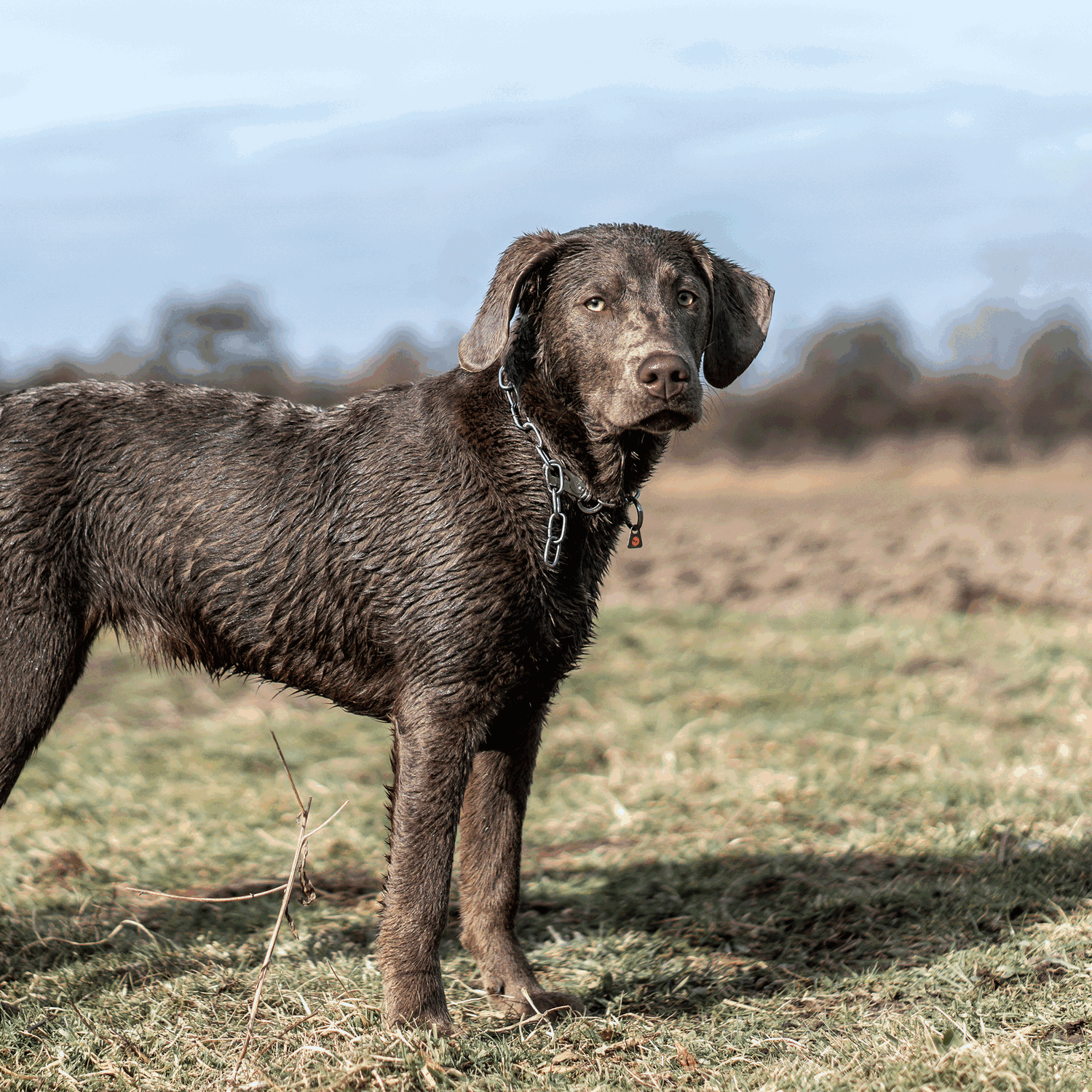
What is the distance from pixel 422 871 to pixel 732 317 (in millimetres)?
2193

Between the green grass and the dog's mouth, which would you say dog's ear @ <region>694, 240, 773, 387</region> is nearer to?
the dog's mouth

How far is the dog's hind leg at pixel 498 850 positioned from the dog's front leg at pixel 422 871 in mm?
398

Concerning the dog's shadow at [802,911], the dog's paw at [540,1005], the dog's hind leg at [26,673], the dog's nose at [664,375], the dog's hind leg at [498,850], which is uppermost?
the dog's nose at [664,375]

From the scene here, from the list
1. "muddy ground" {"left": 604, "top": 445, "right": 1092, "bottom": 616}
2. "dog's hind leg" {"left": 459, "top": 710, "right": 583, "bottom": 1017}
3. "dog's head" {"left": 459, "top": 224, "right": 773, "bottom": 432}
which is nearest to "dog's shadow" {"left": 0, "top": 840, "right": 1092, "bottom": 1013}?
"dog's hind leg" {"left": 459, "top": 710, "right": 583, "bottom": 1017}

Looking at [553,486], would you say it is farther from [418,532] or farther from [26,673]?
[26,673]

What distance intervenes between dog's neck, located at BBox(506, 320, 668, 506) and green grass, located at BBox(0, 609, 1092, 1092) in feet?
5.96

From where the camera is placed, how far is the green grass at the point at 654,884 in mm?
3742

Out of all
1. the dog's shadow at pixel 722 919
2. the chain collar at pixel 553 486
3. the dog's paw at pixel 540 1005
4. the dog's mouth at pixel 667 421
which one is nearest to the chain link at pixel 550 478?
the chain collar at pixel 553 486

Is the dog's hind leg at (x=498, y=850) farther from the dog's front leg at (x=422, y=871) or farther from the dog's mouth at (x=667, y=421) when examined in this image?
the dog's mouth at (x=667, y=421)

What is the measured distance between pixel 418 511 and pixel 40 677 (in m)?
1.40

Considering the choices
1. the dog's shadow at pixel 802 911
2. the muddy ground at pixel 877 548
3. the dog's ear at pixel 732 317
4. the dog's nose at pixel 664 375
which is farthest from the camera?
the muddy ground at pixel 877 548

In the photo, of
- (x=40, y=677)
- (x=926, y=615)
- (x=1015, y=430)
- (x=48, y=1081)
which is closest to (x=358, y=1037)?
(x=48, y=1081)

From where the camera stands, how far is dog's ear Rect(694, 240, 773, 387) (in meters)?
4.24

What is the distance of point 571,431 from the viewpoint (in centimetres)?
404
